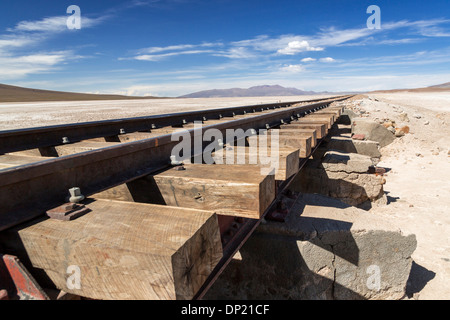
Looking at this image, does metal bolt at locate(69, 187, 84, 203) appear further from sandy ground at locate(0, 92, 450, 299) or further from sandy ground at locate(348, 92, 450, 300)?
sandy ground at locate(0, 92, 450, 299)

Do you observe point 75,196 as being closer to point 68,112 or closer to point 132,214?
point 132,214

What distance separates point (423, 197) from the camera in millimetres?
7750

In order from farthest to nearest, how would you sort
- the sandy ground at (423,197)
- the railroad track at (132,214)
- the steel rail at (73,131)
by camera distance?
the sandy ground at (423,197) → the steel rail at (73,131) → the railroad track at (132,214)

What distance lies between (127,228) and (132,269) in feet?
0.61

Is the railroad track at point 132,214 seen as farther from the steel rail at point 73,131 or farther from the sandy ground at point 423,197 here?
the sandy ground at point 423,197

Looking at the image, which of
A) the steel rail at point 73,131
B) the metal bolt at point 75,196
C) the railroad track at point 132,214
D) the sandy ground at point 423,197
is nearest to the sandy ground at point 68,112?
the steel rail at point 73,131

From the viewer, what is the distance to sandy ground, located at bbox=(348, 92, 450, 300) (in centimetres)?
464

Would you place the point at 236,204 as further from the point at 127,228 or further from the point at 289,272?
the point at 289,272

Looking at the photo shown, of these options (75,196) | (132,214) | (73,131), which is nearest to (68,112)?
(73,131)

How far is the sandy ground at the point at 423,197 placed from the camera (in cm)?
464
